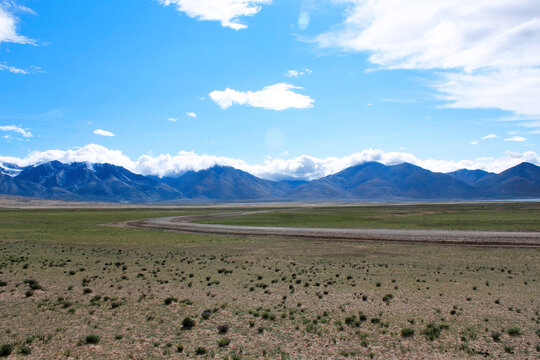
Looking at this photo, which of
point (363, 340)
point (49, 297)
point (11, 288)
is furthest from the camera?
point (11, 288)

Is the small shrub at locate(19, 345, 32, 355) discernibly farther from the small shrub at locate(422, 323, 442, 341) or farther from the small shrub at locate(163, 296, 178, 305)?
the small shrub at locate(422, 323, 442, 341)

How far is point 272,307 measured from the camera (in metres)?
18.1

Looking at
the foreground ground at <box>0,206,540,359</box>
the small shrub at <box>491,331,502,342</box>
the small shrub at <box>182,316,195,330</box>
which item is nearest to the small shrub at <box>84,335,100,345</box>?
the foreground ground at <box>0,206,540,359</box>

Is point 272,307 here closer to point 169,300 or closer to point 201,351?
point 169,300

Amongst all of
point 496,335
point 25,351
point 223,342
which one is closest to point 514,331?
point 496,335

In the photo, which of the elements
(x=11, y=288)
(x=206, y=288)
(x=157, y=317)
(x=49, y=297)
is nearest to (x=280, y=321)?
(x=157, y=317)

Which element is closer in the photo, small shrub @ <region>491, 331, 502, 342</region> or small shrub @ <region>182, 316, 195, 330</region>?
small shrub @ <region>491, 331, 502, 342</region>

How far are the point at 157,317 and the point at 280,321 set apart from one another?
5681 mm

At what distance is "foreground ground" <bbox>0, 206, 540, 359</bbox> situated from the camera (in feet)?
43.5

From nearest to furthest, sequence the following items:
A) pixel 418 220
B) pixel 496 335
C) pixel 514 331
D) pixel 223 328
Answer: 1. pixel 496 335
2. pixel 514 331
3. pixel 223 328
4. pixel 418 220

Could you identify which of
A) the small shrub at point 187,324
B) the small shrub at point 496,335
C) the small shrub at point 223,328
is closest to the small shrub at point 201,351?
the small shrub at point 223,328

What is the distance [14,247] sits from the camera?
1597 inches

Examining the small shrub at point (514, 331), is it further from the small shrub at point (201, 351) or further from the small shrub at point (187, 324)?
the small shrub at point (187, 324)

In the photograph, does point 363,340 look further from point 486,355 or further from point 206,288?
point 206,288
